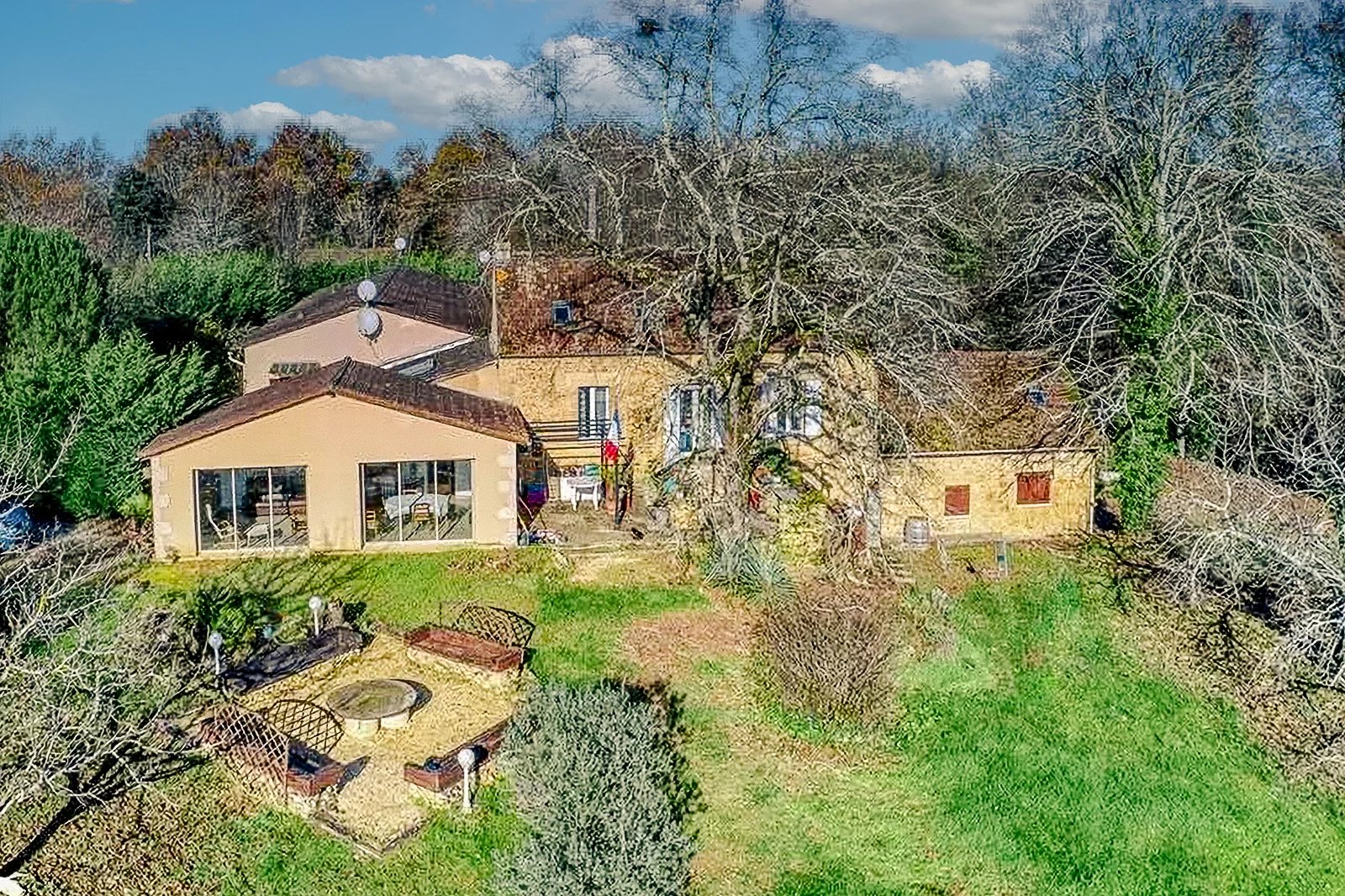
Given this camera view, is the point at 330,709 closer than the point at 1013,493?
Yes

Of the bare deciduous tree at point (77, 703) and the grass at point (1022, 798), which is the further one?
the grass at point (1022, 798)

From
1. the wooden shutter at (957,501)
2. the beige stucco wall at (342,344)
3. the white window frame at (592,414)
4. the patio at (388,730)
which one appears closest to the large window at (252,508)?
the patio at (388,730)

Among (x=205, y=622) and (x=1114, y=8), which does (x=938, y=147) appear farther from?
(x=205, y=622)

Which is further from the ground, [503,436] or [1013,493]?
[503,436]

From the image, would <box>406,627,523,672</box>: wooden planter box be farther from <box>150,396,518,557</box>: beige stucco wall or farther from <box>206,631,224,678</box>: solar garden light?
<box>150,396,518,557</box>: beige stucco wall

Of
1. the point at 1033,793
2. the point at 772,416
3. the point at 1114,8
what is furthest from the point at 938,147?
the point at 1033,793

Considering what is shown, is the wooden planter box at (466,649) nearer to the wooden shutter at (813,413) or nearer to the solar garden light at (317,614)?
the solar garden light at (317,614)

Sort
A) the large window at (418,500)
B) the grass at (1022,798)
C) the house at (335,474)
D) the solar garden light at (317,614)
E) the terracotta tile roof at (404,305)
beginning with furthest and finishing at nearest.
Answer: the terracotta tile roof at (404,305) < the large window at (418,500) < the house at (335,474) < the solar garden light at (317,614) < the grass at (1022,798)
